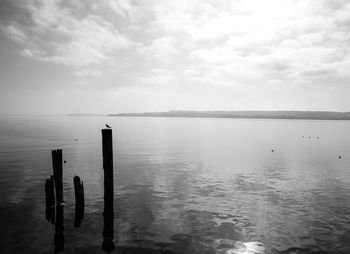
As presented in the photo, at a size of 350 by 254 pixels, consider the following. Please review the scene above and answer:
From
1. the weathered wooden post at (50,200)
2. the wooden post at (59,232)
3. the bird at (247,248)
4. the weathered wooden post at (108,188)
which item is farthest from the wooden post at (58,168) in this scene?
the bird at (247,248)

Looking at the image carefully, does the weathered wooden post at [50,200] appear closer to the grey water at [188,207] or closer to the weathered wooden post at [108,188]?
the grey water at [188,207]

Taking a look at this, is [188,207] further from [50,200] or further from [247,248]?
[50,200]

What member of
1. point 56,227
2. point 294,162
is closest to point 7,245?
point 56,227

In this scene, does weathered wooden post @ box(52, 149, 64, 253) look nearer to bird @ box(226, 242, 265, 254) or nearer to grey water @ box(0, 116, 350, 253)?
grey water @ box(0, 116, 350, 253)

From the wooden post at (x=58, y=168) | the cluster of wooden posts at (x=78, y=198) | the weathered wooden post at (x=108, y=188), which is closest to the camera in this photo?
the weathered wooden post at (x=108, y=188)

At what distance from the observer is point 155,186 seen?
2547 cm

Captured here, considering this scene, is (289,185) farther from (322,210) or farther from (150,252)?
(150,252)

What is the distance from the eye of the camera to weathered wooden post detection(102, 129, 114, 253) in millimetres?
14784

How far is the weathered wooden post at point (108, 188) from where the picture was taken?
1478cm

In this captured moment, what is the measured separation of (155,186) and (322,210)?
13.4 meters

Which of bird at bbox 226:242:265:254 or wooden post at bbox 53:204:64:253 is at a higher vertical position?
wooden post at bbox 53:204:64:253

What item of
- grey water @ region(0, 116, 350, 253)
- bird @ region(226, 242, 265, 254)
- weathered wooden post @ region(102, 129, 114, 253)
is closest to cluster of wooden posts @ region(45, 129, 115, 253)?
weathered wooden post @ region(102, 129, 114, 253)

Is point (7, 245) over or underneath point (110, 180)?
underneath

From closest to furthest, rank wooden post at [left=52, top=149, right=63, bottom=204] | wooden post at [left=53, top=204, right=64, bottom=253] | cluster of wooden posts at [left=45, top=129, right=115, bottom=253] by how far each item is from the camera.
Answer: wooden post at [left=53, top=204, right=64, bottom=253] → cluster of wooden posts at [left=45, top=129, right=115, bottom=253] → wooden post at [left=52, top=149, right=63, bottom=204]
